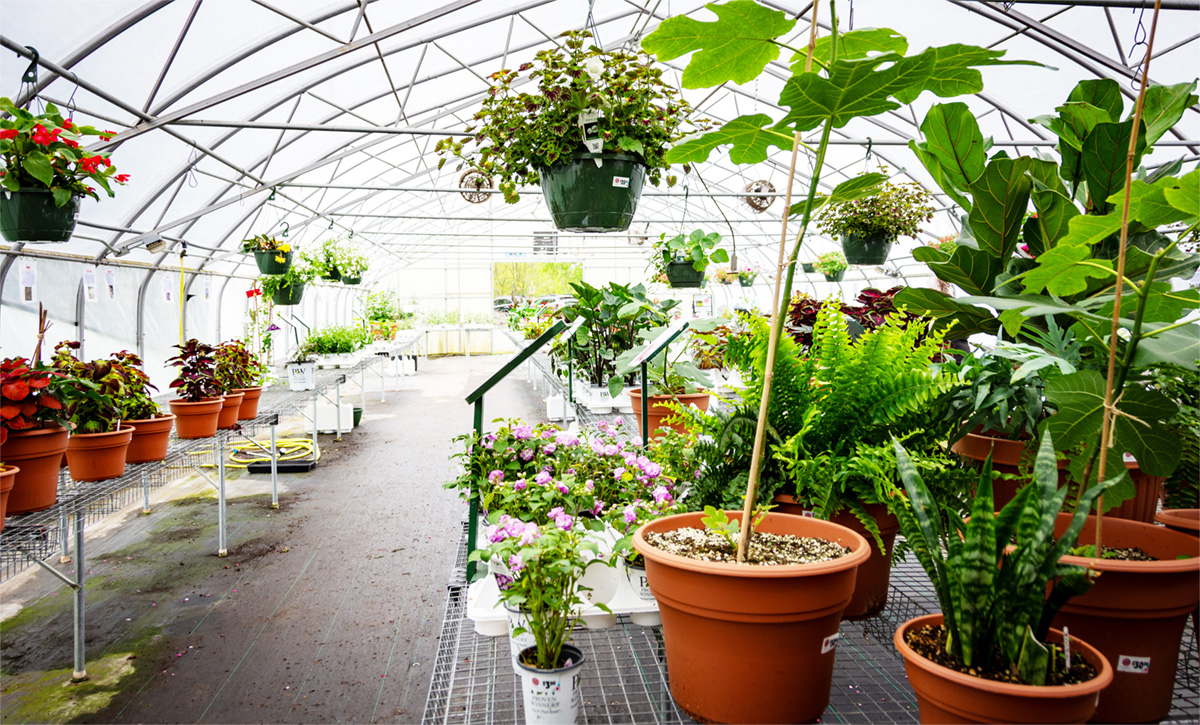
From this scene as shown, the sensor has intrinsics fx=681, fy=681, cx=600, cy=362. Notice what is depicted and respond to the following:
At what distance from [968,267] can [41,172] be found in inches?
125

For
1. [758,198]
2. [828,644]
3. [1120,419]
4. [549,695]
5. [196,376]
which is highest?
[758,198]

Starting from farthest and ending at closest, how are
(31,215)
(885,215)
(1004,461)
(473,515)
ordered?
(885,215) < (31,215) < (473,515) < (1004,461)

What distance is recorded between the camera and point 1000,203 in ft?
4.12

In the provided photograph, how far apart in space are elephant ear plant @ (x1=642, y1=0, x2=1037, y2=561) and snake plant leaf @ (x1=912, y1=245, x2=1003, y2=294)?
468 millimetres

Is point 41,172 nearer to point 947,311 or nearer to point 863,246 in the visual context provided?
point 947,311

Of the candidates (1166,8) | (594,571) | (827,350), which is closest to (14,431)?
(594,571)

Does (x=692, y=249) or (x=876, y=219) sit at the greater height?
Answer: (x=876, y=219)

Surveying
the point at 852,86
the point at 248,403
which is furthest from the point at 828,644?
the point at 248,403

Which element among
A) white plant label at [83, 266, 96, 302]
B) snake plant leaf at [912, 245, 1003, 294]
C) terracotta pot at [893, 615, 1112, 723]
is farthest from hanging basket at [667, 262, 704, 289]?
white plant label at [83, 266, 96, 302]

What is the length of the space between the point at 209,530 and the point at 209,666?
74.6 inches

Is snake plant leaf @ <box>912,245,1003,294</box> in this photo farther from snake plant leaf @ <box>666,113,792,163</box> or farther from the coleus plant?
the coleus plant

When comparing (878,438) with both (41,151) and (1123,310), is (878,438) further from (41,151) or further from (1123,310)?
(41,151)

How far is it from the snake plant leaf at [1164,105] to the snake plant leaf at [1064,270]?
38 centimetres

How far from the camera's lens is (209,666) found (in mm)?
2664
